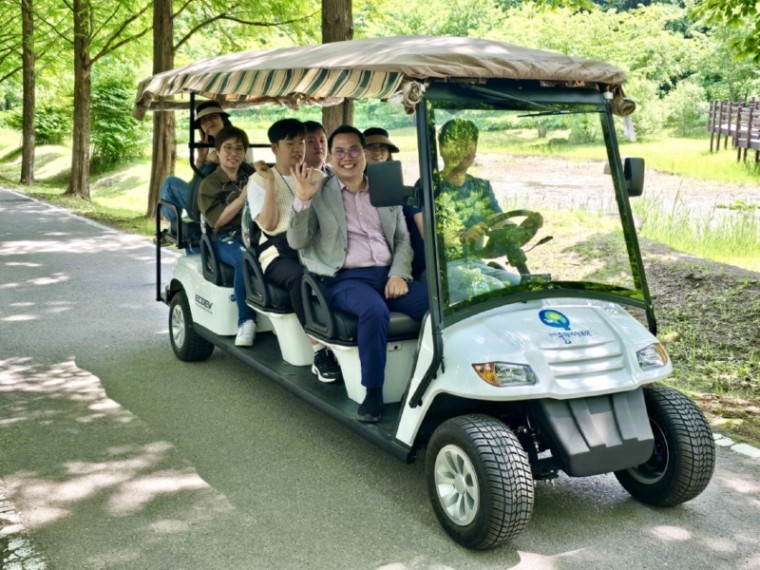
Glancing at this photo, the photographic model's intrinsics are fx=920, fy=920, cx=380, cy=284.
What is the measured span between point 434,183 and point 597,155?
0.84 meters

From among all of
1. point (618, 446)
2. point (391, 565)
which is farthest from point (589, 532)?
point (391, 565)

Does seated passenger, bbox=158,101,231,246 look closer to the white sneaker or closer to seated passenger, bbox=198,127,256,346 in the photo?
seated passenger, bbox=198,127,256,346

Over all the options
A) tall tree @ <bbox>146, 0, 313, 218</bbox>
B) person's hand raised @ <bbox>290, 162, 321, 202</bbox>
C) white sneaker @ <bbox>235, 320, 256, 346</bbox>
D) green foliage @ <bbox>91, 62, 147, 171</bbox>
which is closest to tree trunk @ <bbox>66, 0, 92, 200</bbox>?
tall tree @ <bbox>146, 0, 313, 218</bbox>

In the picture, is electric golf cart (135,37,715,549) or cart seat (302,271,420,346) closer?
electric golf cart (135,37,715,549)

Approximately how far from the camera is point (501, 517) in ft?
11.9

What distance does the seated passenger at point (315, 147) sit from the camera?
593cm

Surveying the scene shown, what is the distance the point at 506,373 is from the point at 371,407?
95 cm

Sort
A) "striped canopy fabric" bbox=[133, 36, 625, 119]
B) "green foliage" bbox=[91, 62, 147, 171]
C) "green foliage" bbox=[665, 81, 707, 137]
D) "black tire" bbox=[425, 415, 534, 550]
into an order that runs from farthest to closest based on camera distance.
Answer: "green foliage" bbox=[665, 81, 707, 137], "green foliage" bbox=[91, 62, 147, 171], "striped canopy fabric" bbox=[133, 36, 625, 119], "black tire" bbox=[425, 415, 534, 550]

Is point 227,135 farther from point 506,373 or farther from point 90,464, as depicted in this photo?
point 506,373

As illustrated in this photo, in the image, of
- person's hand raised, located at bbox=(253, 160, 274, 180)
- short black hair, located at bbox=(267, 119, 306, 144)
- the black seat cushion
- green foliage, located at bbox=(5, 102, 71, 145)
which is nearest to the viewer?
the black seat cushion

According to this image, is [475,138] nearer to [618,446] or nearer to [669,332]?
[618,446]

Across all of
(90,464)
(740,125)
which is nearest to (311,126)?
(90,464)

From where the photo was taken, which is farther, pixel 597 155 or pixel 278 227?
pixel 278 227

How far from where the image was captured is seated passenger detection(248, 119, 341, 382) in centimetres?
529
